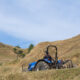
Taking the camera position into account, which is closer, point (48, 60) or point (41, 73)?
point (41, 73)

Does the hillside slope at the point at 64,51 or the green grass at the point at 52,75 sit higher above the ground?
the hillside slope at the point at 64,51

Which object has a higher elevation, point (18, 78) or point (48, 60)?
point (48, 60)

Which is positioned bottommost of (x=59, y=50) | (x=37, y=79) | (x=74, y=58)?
(x=37, y=79)

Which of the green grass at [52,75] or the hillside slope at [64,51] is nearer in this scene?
the green grass at [52,75]

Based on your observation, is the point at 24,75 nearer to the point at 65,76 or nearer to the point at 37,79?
the point at 37,79

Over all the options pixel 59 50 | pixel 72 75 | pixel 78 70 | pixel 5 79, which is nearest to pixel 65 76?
pixel 72 75

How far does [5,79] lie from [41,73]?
2.44m

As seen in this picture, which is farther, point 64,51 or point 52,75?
point 64,51

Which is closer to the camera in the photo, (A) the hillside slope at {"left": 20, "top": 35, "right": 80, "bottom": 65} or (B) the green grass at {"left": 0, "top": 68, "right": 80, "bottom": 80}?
(B) the green grass at {"left": 0, "top": 68, "right": 80, "bottom": 80}

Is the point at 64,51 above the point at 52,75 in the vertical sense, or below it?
above

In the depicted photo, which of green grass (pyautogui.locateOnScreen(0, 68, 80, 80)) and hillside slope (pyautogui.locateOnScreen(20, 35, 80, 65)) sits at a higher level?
hillside slope (pyautogui.locateOnScreen(20, 35, 80, 65))

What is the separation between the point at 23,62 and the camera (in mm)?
37406

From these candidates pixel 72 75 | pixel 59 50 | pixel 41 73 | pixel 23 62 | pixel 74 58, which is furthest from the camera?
pixel 59 50

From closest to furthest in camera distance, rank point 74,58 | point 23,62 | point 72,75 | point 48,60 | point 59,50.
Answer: point 72,75
point 48,60
point 74,58
point 23,62
point 59,50
